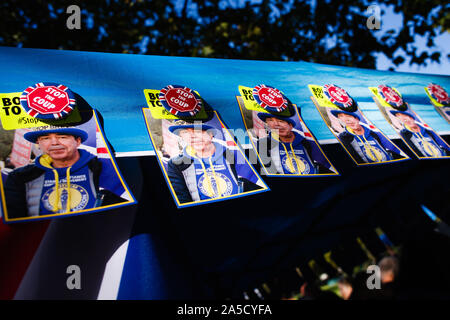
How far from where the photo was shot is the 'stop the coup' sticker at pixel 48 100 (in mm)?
593

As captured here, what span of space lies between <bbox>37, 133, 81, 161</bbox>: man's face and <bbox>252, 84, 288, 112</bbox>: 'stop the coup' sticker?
21.8 inches

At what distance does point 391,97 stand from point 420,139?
0.76 feet

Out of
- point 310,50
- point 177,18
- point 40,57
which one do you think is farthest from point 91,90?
point 310,50

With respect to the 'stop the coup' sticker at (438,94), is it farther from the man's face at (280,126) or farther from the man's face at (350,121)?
the man's face at (280,126)

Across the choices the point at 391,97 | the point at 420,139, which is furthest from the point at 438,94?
the point at 420,139

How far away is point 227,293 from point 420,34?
144 inches

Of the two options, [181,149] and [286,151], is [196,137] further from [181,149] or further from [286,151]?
[286,151]

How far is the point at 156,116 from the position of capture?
696 millimetres

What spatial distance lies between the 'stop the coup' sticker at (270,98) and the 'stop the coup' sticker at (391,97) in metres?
0.48

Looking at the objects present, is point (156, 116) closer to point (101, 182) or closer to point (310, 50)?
point (101, 182)

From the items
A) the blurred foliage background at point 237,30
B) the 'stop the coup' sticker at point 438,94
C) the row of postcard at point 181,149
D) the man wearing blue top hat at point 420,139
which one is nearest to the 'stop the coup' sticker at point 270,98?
the row of postcard at point 181,149

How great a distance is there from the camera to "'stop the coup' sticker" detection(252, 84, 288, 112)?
0.85 m

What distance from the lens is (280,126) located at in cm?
80

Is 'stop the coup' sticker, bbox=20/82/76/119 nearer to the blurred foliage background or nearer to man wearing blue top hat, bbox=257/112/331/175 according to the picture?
man wearing blue top hat, bbox=257/112/331/175
